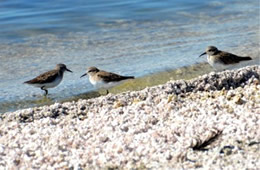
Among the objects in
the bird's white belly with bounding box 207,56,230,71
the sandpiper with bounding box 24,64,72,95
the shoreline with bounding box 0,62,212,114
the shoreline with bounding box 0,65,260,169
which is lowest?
the shoreline with bounding box 0,62,212,114

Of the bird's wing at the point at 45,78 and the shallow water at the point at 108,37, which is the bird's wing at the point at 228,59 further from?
the bird's wing at the point at 45,78

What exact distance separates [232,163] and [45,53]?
7548 millimetres

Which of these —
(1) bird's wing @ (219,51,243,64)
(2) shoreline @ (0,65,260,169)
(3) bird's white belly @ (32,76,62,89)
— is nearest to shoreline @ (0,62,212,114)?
(3) bird's white belly @ (32,76,62,89)

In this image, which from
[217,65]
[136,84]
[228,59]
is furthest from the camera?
[228,59]

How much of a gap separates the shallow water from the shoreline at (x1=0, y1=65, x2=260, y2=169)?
8.61 ft

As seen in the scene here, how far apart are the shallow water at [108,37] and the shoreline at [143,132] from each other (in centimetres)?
262

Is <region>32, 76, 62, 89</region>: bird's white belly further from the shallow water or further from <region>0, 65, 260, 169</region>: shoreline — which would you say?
<region>0, 65, 260, 169</region>: shoreline

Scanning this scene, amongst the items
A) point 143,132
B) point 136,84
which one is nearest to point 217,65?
point 136,84

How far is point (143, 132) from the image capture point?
562 centimetres

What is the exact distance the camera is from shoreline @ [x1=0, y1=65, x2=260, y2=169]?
4.96 metres

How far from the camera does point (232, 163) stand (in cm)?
478

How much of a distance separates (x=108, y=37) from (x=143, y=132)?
752cm

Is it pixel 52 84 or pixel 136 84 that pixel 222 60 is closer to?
pixel 136 84

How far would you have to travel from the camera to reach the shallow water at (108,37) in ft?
34.2
